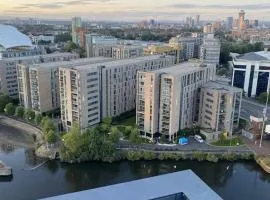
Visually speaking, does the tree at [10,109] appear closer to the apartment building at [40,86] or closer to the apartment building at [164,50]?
the apartment building at [40,86]

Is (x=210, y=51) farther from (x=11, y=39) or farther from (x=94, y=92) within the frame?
(x=11, y=39)

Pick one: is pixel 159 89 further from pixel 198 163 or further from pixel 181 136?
pixel 198 163

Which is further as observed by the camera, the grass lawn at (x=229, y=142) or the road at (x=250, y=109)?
the road at (x=250, y=109)

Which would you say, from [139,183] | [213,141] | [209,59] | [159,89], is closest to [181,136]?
[213,141]

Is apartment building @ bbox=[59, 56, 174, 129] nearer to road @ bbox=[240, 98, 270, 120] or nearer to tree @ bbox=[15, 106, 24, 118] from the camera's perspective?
tree @ bbox=[15, 106, 24, 118]

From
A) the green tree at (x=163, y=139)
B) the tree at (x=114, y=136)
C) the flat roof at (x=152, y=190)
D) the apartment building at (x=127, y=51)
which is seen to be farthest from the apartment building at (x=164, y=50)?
the flat roof at (x=152, y=190)

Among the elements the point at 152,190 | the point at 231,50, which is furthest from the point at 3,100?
the point at 231,50

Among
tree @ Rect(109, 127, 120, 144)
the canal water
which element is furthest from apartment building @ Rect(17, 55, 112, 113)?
tree @ Rect(109, 127, 120, 144)
